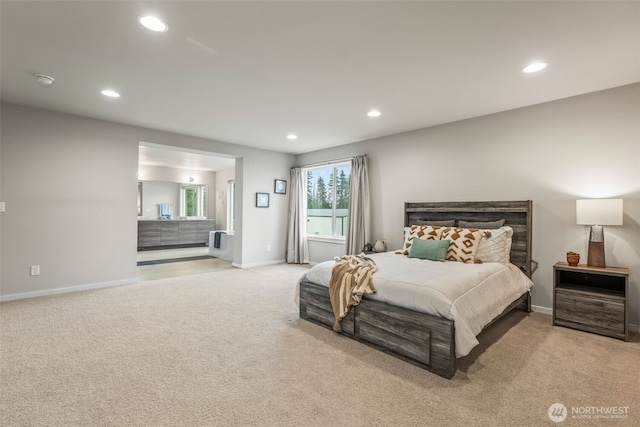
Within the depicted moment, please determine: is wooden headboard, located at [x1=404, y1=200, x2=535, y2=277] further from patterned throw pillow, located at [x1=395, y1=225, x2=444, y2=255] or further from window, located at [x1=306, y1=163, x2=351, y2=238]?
window, located at [x1=306, y1=163, x2=351, y2=238]

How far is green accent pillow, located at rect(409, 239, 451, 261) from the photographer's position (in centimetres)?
361

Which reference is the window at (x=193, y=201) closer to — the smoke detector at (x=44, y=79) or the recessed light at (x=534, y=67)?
the smoke detector at (x=44, y=79)

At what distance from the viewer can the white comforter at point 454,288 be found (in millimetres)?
2266

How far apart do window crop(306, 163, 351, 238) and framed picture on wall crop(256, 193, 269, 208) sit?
3.15 ft

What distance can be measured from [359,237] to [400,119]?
2167mm

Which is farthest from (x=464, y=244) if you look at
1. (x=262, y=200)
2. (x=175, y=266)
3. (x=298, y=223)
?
(x=175, y=266)

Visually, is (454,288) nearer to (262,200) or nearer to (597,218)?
(597,218)

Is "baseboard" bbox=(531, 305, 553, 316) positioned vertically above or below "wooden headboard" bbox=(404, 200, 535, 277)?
below

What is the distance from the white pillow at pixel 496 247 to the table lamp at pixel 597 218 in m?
0.69

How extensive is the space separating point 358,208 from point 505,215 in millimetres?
2337

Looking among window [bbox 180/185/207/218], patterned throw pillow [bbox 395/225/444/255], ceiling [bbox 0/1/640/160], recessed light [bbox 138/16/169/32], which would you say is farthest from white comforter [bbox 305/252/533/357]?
window [bbox 180/185/207/218]

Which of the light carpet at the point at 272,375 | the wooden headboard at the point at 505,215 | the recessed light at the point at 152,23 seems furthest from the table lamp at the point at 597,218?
the recessed light at the point at 152,23

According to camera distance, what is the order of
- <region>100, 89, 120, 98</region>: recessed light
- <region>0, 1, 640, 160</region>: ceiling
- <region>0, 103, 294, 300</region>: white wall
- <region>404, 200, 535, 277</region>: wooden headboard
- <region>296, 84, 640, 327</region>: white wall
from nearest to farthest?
<region>0, 1, 640, 160</region>: ceiling < <region>296, 84, 640, 327</region>: white wall < <region>100, 89, 120, 98</region>: recessed light < <region>404, 200, 535, 277</region>: wooden headboard < <region>0, 103, 294, 300</region>: white wall

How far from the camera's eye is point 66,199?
4297 millimetres
